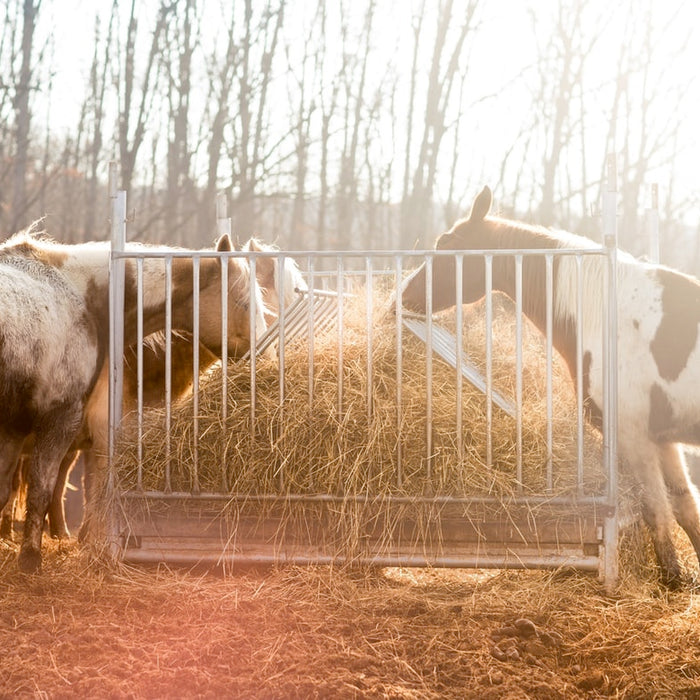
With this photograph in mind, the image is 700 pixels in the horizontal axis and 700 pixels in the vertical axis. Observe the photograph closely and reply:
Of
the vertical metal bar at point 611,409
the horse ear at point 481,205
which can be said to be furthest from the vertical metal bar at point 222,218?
the vertical metal bar at point 611,409

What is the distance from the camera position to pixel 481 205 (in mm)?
4152

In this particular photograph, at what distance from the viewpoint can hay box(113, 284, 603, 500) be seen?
3281 millimetres

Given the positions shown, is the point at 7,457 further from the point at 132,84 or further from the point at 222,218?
the point at 132,84

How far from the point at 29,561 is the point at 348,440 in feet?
4.83

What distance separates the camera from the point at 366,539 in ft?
10.8

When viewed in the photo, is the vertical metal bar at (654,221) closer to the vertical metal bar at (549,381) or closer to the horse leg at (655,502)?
the horse leg at (655,502)

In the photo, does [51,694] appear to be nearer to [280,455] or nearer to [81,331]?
[280,455]

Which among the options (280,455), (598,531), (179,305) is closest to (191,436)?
(280,455)

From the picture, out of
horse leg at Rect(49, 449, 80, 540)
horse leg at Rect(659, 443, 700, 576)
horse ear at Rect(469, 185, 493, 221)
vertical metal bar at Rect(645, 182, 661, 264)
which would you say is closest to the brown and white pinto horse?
horse leg at Rect(49, 449, 80, 540)

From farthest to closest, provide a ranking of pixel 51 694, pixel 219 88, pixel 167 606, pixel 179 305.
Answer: pixel 219 88, pixel 179 305, pixel 167 606, pixel 51 694

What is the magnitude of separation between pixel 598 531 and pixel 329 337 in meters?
1.40

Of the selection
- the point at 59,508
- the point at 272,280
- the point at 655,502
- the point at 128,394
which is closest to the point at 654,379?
the point at 655,502

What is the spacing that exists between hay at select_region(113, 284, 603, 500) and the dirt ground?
0.38 metres

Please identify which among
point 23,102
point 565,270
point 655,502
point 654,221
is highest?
point 23,102
